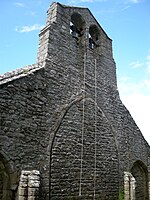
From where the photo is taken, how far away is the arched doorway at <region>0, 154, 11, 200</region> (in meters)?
5.55

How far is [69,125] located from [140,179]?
17.4 feet

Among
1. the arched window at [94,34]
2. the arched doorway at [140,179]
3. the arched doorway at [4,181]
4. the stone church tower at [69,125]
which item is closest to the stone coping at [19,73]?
the stone church tower at [69,125]

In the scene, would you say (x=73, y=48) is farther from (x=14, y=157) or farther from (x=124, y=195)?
(x=124, y=195)

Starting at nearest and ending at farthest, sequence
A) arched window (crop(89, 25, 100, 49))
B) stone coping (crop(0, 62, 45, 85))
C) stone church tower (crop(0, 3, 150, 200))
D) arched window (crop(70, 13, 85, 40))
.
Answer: stone church tower (crop(0, 3, 150, 200)) < stone coping (crop(0, 62, 45, 85)) < arched window (crop(70, 13, 85, 40)) < arched window (crop(89, 25, 100, 49))

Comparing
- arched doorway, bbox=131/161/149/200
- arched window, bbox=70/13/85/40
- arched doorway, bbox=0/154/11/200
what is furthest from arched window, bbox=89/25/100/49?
arched doorway, bbox=0/154/11/200

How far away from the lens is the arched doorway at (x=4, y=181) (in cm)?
555

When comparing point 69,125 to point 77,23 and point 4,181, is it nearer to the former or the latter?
point 4,181

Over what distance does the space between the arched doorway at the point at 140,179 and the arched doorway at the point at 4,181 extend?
21.1 ft

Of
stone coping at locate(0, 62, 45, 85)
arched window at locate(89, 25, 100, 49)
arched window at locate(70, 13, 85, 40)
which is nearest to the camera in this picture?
stone coping at locate(0, 62, 45, 85)

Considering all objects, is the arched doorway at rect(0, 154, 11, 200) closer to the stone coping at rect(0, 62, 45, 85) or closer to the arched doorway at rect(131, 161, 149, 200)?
the stone coping at rect(0, 62, 45, 85)

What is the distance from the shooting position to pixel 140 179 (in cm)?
1052

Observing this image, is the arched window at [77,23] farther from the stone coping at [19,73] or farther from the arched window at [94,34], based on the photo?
the stone coping at [19,73]

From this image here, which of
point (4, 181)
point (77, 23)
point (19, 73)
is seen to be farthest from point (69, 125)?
point (77, 23)

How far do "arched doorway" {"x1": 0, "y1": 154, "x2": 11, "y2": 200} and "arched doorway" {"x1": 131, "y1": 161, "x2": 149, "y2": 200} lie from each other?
644 cm
